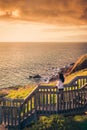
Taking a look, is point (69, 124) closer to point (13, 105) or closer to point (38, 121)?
point (38, 121)

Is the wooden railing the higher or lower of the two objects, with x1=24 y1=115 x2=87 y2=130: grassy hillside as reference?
higher

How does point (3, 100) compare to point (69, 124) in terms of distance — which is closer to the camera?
point (69, 124)

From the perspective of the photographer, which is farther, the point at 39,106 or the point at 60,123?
the point at 39,106

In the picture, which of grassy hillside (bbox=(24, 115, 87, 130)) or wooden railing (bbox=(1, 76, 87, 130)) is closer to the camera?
grassy hillside (bbox=(24, 115, 87, 130))

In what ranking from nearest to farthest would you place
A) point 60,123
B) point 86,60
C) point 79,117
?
point 60,123
point 79,117
point 86,60

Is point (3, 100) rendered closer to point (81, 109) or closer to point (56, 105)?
point (56, 105)

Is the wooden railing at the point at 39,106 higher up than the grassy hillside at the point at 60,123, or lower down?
higher up

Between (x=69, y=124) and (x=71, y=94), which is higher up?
(x=71, y=94)

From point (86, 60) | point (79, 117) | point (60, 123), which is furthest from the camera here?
point (86, 60)

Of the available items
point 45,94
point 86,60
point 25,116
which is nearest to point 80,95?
point 45,94

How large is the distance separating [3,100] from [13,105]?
0.66m

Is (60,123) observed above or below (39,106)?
below

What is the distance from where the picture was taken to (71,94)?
677 inches

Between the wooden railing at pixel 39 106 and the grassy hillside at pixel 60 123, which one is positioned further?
the wooden railing at pixel 39 106
